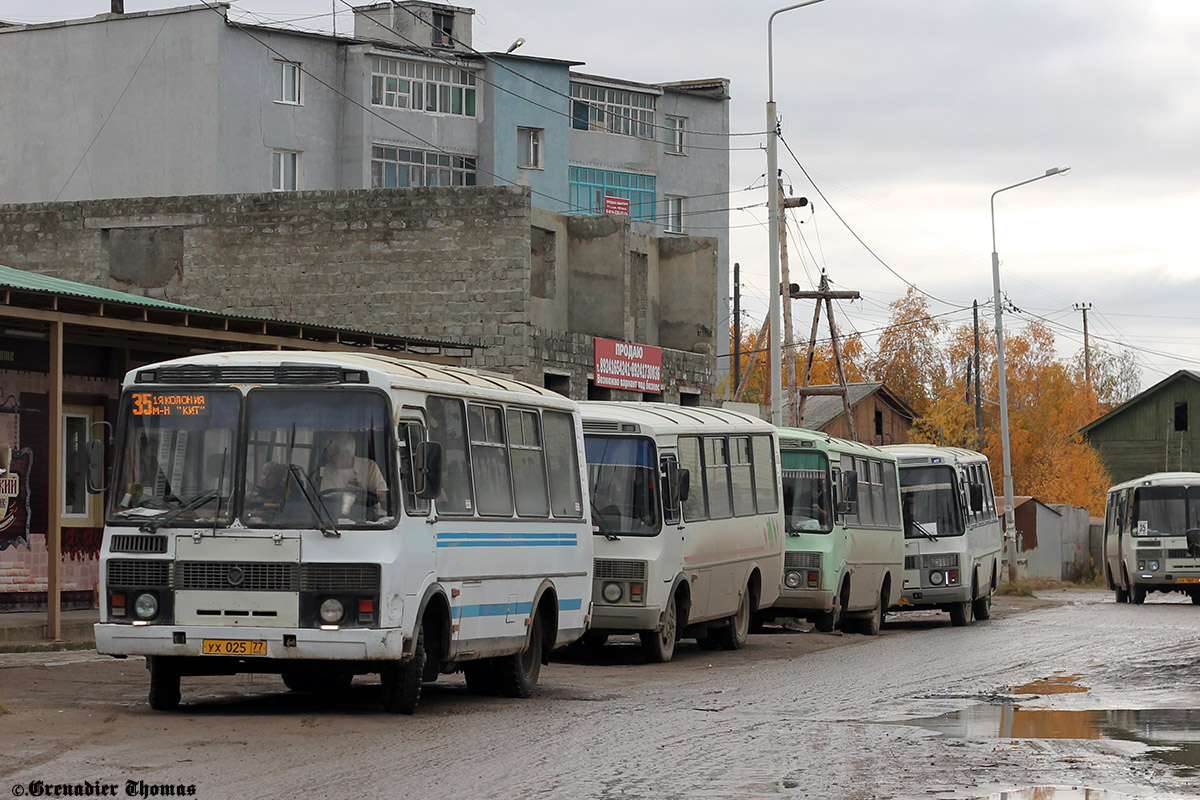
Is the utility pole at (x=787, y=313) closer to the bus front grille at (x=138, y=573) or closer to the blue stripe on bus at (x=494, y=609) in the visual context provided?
the blue stripe on bus at (x=494, y=609)

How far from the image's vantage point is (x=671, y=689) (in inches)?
654

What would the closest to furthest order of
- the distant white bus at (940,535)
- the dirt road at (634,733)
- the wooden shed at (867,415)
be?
the dirt road at (634,733) → the distant white bus at (940,535) → the wooden shed at (867,415)

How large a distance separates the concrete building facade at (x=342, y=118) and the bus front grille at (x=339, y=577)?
35.8 meters

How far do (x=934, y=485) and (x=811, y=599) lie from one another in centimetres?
648

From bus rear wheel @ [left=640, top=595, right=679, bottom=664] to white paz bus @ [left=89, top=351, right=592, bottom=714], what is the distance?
608cm

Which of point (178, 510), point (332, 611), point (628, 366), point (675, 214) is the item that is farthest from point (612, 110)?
point (332, 611)

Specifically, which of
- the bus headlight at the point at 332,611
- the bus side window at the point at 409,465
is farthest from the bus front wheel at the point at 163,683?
the bus side window at the point at 409,465

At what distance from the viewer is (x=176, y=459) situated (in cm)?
1330

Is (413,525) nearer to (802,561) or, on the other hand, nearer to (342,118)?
(802,561)

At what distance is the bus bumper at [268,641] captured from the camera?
41.7 ft

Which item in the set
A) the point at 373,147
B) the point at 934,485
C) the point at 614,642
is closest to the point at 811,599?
the point at 614,642

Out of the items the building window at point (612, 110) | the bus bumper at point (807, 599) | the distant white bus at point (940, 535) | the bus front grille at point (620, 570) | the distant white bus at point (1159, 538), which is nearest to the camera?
the bus front grille at point (620, 570)

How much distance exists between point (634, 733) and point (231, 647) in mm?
2880

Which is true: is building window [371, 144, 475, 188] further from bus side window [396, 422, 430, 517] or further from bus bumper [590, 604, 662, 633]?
bus side window [396, 422, 430, 517]
